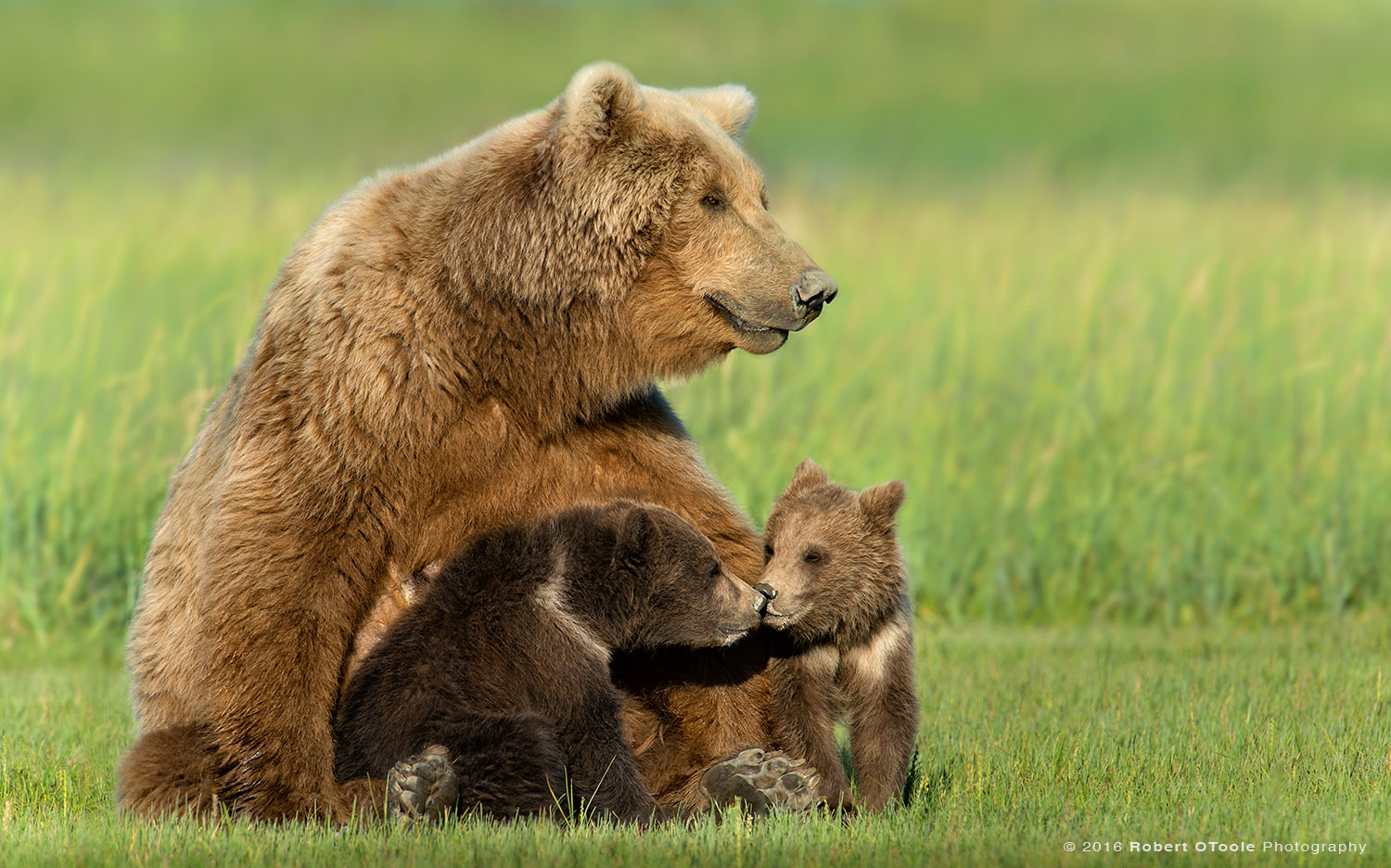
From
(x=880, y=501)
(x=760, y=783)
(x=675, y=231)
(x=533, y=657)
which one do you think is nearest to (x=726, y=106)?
(x=675, y=231)

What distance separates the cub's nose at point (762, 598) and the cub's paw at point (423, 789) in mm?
1229

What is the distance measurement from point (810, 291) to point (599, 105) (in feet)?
3.12

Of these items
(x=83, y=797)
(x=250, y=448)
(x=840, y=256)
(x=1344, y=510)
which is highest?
(x=840, y=256)

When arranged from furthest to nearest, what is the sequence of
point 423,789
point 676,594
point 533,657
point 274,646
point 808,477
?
point 808,477, point 676,594, point 533,657, point 274,646, point 423,789

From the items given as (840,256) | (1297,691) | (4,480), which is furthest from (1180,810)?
(840,256)

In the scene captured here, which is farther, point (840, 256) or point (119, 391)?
point (840, 256)

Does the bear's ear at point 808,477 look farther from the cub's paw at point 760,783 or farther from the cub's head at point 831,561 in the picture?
the cub's paw at point 760,783

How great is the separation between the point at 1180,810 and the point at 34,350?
8.61 m

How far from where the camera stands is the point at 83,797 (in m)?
5.65

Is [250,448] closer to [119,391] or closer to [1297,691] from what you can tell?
[1297,691]

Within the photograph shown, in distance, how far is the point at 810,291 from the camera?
195 inches

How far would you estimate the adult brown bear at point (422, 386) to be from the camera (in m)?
4.73

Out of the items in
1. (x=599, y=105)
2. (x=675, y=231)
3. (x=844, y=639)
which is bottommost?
(x=844, y=639)

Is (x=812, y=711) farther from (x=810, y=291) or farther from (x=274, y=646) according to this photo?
(x=274, y=646)
